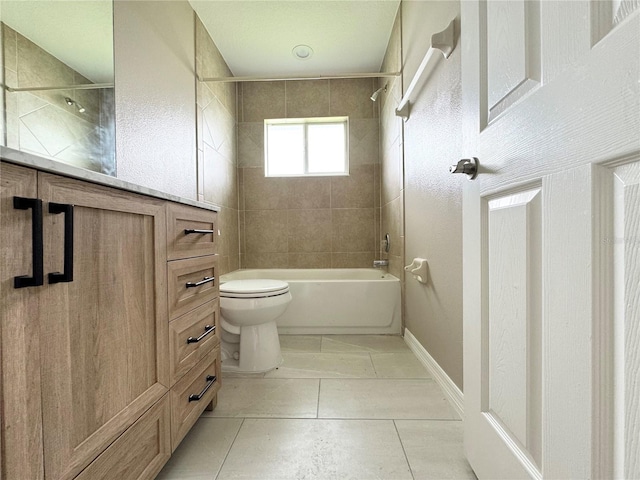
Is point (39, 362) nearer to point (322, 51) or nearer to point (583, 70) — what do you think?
point (583, 70)

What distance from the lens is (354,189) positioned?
126 inches

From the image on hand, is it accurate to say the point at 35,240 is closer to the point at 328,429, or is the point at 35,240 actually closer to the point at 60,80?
the point at 60,80

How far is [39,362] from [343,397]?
117 centimetres

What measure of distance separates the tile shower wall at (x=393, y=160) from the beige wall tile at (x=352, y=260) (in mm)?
196

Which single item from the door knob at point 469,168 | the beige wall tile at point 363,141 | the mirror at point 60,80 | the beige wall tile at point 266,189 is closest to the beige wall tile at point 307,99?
the beige wall tile at point 363,141

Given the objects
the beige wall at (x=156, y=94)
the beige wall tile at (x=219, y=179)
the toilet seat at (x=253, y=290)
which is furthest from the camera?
the beige wall tile at (x=219, y=179)

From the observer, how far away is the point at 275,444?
3.56ft

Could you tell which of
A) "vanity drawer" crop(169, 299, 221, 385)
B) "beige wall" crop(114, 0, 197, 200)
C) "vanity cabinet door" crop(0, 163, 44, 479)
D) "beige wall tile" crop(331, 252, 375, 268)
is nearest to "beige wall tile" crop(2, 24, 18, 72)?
"beige wall" crop(114, 0, 197, 200)

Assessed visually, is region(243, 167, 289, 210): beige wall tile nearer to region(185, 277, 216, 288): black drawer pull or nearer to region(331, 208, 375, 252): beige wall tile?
region(331, 208, 375, 252): beige wall tile

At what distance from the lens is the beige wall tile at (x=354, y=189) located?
10.5 ft

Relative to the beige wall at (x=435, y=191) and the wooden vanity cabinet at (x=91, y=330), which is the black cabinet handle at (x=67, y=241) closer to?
the wooden vanity cabinet at (x=91, y=330)

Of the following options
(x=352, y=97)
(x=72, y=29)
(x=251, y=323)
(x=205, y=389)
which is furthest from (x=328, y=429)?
(x=352, y=97)

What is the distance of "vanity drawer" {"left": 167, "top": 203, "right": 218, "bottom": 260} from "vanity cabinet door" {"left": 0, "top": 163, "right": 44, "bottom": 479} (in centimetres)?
43

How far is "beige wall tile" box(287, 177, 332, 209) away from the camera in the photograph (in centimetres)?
320
